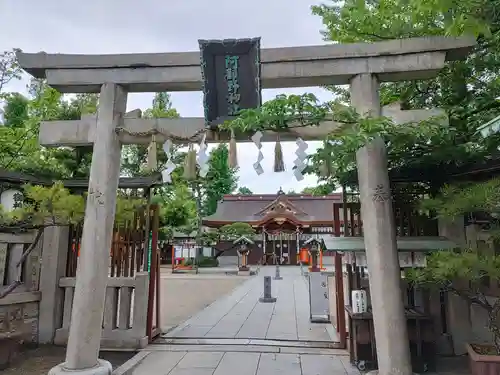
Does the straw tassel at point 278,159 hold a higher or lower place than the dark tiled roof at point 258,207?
lower

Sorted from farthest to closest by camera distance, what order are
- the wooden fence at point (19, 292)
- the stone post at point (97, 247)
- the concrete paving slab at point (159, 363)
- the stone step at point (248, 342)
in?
the stone step at point (248, 342)
the wooden fence at point (19, 292)
the concrete paving slab at point (159, 363)
the stone post at point (97, 247)

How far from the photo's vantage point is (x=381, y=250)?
3.99 meters

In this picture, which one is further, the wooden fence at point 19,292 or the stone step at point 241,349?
the stone step at point 241,349

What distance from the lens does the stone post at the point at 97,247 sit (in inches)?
165

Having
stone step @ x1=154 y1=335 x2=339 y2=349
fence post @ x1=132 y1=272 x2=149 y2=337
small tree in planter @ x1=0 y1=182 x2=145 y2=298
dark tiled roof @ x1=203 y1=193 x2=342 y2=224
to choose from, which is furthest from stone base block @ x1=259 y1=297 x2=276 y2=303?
dark tiled roof @ x1=203 y1=193 x2=342 y2=224

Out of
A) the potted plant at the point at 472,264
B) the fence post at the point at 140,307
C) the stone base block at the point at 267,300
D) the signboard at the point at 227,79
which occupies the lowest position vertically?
the stone base block at the point at 267,300

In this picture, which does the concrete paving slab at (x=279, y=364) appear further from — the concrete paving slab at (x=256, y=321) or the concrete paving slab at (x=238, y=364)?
the concrete paving slab at (x=256, y=321)

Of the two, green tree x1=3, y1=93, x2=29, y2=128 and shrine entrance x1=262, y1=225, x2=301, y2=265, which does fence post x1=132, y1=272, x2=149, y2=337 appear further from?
shrine entrance x1=262, y1=225, x2=301, y2=265

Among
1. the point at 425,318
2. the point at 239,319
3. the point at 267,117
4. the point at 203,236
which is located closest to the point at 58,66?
the point at 267,117

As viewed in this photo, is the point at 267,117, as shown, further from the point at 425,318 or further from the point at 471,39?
the point at 425,318

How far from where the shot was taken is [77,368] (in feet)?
13.5

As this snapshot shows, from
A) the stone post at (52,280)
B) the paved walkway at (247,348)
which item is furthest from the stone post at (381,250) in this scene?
the stone post at (52,280)

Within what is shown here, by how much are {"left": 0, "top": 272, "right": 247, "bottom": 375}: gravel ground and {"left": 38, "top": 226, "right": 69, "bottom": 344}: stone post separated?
12.3 inches

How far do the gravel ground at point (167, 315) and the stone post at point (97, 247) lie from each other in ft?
3.88
